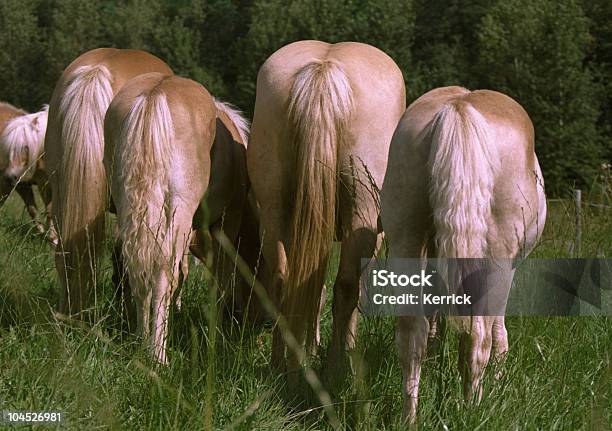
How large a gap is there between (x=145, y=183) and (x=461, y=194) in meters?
1.52

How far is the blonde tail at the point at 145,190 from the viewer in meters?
3.55

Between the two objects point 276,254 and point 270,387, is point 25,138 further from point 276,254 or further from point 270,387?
point 270,387

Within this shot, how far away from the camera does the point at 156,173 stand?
12.0 ft

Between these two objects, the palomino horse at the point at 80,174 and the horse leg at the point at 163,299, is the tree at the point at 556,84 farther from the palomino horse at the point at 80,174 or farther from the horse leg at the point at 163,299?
the horse leg at the point at 163,299

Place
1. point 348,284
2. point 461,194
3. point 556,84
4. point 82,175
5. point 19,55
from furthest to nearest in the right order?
point 19,55 < point 556,84 < point 82,175 < point 348,284 < point 461,194

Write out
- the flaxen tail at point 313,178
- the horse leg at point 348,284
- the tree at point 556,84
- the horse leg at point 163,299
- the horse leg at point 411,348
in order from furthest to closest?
the tree at point 556,84
the horse leg at point 348,284
the flaxen tail at point 313,178
the horse leg at point 163,299
the horse leg at point 411,348

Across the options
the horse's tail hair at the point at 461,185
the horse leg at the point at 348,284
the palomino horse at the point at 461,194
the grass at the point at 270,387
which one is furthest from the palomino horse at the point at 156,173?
the horse's tail hair at the point at 461,185

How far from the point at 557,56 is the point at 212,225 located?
23730 millimetres

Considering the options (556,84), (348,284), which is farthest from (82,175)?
(556,84)

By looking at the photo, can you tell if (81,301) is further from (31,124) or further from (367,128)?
(31,124)

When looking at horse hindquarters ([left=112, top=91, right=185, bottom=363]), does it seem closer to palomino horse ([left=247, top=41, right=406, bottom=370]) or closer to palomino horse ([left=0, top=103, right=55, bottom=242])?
palomino horse ([left=247, top=41, right=406, bottom=370])

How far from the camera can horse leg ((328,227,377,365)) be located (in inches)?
154

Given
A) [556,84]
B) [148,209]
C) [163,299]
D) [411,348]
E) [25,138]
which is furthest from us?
[556,84]

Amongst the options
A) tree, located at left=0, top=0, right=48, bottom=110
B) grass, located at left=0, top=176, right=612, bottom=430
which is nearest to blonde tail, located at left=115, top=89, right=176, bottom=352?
grass, located at left=0, top=176, right=612, bottom=430
